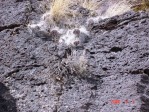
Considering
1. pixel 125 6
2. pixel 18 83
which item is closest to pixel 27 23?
pixel 18 83

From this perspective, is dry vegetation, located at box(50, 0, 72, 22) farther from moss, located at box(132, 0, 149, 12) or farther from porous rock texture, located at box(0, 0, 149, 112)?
moss, located at box(132, 0, 149, 12)

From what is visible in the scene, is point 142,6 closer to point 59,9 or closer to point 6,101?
point 59,9

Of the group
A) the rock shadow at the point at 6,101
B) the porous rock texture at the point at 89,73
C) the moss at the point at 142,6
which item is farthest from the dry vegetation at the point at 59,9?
the rock shadow at the point at 6,101

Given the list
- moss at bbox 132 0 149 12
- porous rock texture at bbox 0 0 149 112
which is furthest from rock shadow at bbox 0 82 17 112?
moss at bbox 132 0 149 12

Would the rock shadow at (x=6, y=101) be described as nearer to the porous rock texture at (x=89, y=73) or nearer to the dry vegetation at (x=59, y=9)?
the porous rock texture at (x=89, y=73)

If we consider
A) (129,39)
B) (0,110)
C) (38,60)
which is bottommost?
(0,110)

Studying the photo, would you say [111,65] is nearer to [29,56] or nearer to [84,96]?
[84,96]

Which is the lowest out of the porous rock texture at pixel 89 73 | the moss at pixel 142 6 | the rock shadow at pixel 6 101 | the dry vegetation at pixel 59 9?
the rock shadow at pixel 6 101

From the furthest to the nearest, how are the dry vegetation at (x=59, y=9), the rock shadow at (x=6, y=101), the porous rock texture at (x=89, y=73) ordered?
the dry vegetation at (x=59, y=9)
the rock shadow at (x=6, y=101)
the porous rock texture at (x=89, y=73)

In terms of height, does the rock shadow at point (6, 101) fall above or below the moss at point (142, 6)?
below
